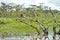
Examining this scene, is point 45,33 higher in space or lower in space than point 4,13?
higher

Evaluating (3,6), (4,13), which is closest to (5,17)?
(4,13)

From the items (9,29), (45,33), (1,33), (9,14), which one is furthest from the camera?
(9,14)

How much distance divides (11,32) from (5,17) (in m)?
25.3

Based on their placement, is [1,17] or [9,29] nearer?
[9,29]

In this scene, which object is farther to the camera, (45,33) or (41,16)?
(41,16)

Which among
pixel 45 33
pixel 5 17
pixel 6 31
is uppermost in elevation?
pixel 45 33

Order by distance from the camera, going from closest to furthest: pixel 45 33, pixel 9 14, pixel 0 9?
1. pixel 45 33
2. pixel 9 14
3. pixel 0 9

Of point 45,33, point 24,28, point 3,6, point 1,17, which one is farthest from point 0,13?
point 45,33

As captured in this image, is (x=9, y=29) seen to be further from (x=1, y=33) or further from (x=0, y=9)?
(x=0, y=9)

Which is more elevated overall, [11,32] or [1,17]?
[11,32]

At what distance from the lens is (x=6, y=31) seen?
4634 centimetres

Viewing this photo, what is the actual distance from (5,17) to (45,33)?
168 feet

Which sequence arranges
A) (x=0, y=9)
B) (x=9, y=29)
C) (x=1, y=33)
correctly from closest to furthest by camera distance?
(x=1, y=33) → (x=9, y=29) → (x=0, y=9)

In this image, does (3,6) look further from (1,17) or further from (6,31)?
(6,31)
